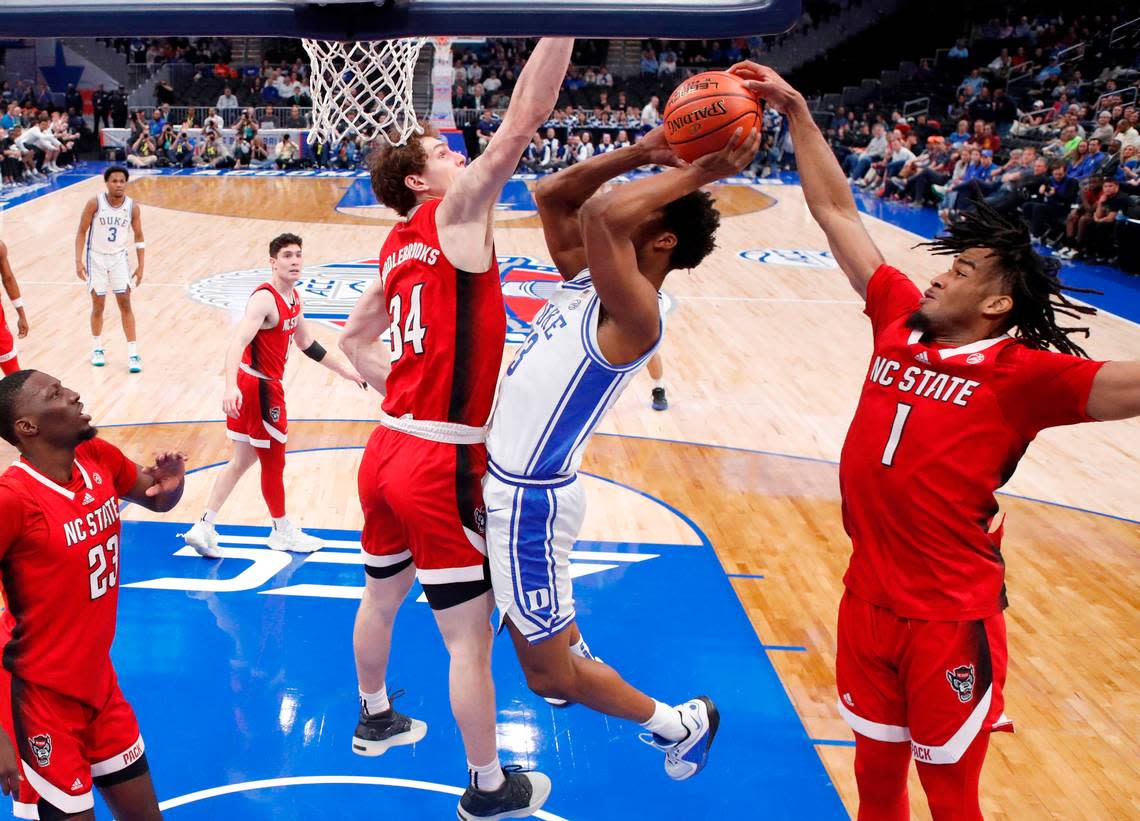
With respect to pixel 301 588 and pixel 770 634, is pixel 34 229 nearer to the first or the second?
pixel 301 588

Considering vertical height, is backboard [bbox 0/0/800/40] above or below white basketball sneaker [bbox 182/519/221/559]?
above

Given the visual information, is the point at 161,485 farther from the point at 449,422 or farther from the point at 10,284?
the point at 10,284

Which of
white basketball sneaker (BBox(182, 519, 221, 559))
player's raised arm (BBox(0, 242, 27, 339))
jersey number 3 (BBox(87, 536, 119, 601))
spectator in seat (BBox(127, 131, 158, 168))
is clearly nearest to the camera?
jersey number 3 (BBox(87, 536, 119, 601))

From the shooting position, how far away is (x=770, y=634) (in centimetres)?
550

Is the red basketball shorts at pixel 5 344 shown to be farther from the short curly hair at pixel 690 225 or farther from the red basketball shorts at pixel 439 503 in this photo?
the short curly hair at pixel 690 225

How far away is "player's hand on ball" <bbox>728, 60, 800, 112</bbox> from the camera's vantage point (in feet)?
10.9

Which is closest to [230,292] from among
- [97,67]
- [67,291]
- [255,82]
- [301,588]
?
[67,291]

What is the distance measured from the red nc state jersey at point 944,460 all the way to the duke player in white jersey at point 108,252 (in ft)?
26.2

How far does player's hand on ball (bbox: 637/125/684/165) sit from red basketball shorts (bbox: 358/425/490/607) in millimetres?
1123

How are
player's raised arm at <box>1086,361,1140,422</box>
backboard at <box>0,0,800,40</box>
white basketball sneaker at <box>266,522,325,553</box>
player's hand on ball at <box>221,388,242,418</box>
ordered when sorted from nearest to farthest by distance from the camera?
backboard at <box>0,0,800,40</box>, player's raised arm at <box>1086,361,1140,422</box>, player's hand on ball at <box>221,388,242,418</box>, white basketball sneaker at <box>266,522,325,553</box>

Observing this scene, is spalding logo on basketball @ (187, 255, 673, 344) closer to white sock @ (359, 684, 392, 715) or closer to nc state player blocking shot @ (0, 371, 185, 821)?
white sock @ (359, 684, 392, 715)

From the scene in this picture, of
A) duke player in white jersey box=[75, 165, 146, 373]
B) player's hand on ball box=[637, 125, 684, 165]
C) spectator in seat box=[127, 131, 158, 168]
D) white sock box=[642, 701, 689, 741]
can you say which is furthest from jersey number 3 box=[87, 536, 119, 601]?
spectator in seat box=[127, 131, 158, 168]

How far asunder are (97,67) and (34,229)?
64.5 feet

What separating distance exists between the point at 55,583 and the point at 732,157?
2.31 metres
